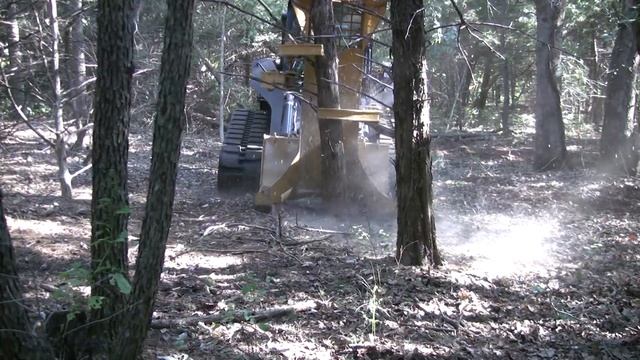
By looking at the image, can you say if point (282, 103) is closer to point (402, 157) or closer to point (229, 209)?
point (229, 209)

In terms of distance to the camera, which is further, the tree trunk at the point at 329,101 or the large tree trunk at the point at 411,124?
the tree trunk at the point at 329,101

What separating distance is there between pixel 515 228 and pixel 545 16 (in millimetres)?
6947

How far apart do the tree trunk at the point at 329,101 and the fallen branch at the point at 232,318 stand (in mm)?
3954

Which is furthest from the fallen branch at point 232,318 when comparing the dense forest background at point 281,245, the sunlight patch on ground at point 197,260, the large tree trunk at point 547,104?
the large tree trunk at point 547,104

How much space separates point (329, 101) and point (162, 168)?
17.7 feet

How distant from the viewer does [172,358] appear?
160 inches

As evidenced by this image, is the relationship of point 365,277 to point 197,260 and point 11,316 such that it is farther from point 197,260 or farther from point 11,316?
point 11,316

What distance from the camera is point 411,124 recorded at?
592cm

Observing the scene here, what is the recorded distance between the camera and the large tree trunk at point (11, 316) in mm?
3086

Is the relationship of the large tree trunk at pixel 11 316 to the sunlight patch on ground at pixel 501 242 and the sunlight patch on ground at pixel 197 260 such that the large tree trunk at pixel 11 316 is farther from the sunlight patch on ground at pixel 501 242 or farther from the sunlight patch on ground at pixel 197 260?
the sunlight patch on ground at pixel 501 242

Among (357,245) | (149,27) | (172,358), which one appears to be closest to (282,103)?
(357,245)

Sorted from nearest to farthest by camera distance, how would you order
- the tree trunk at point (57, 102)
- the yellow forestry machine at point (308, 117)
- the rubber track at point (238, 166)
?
the tree trunk at point (57, 102), the yellow forestry machine at point (308, 117), the rubber track at point (238, 166)

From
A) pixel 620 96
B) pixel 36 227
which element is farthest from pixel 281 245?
pixel 620 96

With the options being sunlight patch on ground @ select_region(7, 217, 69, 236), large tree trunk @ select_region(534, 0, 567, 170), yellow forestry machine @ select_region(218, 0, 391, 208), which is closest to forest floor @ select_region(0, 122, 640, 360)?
sunlight patch on ground @ select_region(7, 217, 69, 236)
